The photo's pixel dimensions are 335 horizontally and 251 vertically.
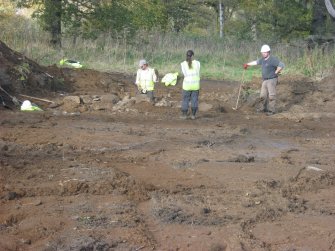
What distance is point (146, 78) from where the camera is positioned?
618 inches

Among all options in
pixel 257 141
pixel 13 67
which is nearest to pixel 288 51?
pixel 13 67

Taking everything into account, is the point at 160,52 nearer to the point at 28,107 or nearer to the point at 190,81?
the point at 28,107

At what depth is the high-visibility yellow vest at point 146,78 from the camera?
15539 mm

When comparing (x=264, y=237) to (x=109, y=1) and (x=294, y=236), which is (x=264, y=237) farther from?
(x=109, y=1)

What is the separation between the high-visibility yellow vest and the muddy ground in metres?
0.59

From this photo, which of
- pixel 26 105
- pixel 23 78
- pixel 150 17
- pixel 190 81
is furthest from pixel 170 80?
pixel 150 17

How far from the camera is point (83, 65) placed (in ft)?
77.5

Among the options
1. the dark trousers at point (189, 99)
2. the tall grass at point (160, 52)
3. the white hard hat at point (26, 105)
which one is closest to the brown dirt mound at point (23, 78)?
the white hard hat at point (26, 105)

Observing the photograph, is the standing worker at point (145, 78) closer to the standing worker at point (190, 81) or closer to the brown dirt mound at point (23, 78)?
the standing worker at point (190, 81)

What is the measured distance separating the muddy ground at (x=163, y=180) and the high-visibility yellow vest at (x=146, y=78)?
0.59 meters

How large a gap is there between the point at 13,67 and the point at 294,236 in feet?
41.9

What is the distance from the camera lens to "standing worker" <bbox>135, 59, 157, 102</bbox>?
50.8ft

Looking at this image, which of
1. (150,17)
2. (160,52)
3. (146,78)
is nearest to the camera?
(146,78)

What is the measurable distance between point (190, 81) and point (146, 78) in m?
1.70
